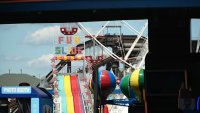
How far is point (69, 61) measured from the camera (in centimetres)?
4706

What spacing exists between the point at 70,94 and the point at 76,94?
0.49 m

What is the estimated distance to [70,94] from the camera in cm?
3725

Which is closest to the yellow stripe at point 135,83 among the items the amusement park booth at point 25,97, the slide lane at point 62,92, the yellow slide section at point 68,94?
the amusement park booth at point 25,97

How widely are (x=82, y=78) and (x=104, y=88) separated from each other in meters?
23.0

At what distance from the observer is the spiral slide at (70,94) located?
112ft

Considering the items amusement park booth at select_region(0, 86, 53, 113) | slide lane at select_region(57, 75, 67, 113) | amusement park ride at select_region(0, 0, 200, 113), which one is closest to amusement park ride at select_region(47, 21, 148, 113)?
slide lane at select_region(57, 75, 67, 113)

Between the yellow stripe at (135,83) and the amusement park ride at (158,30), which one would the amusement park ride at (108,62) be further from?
the amusement park ride at (158,30)

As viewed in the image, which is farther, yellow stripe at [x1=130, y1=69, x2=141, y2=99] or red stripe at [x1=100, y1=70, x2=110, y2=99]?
red stripe at [x1=100, y1=70, x2=110, y2=99]

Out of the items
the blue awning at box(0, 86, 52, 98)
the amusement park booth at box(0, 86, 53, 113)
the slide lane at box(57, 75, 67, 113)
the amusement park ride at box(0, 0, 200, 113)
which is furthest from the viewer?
the slide lane at box(57, 75, 67, 113)

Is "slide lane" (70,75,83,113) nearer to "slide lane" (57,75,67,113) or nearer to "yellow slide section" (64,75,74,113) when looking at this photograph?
"yellow slide section" (64,75,74,113)

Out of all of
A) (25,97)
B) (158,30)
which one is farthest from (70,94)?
(158,30)

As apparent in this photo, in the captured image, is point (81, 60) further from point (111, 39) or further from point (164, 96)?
point (164, 96)

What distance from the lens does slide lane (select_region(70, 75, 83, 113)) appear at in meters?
34.2

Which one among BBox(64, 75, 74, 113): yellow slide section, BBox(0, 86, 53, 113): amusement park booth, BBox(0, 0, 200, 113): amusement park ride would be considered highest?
BBox(0, 0, 200, 113): amusement park ride
